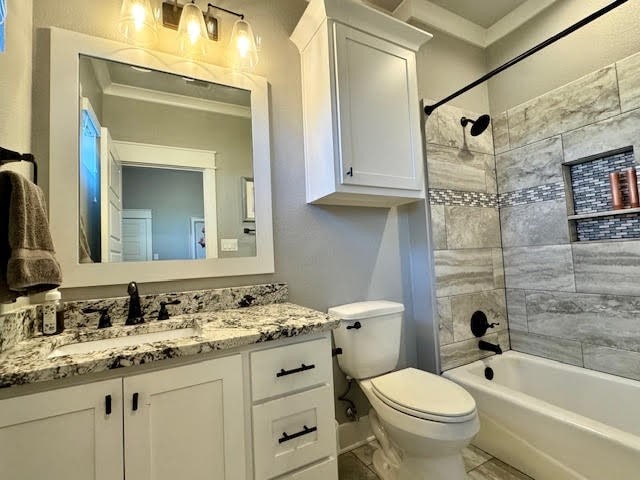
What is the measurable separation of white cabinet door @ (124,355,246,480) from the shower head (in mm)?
2060

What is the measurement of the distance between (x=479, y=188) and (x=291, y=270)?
1.50 m

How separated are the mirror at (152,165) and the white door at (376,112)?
438 millimetres

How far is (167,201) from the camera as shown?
1408 mm

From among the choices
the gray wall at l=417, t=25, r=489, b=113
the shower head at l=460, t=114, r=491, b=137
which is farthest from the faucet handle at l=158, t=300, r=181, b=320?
the shower head at l=460, t=114, r=491, b=137

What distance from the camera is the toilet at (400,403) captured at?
1189 millimetres

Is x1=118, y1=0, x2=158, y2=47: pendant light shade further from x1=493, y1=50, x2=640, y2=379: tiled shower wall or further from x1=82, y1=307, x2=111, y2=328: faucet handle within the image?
x1=493, y1=50, x2=640, y2=379: tiled shower wall

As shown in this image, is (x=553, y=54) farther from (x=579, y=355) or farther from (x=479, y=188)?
(x=579, y=355)

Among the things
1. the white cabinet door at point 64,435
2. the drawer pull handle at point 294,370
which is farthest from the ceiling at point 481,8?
the white cabinet door at point 64,435

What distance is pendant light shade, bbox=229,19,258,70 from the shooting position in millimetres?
1507

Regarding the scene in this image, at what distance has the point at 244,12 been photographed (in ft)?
5.34

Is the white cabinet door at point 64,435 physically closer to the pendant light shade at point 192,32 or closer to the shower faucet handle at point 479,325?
the pendant light shade at point 192,32

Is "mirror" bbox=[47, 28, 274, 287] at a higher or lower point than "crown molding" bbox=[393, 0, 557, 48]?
lower

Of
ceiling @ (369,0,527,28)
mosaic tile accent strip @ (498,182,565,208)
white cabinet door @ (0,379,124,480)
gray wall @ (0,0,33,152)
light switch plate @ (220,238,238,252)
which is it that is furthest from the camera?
ceiling @ (369,0,527,28)

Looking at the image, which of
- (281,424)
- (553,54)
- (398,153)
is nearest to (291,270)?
(281,424)
